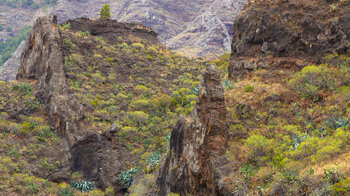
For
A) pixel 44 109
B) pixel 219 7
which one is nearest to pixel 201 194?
pixel 44 109

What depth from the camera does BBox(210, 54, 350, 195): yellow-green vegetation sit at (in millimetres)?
11945

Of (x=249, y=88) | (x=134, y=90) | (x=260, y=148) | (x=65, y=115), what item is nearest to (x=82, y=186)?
(x=65, y=115)

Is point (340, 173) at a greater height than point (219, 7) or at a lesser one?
greater

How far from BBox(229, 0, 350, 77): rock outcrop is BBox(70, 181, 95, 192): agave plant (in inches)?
616

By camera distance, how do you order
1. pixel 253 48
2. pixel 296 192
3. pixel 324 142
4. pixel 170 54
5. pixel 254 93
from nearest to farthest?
pixel 296 192 → pixel 324 142 → pixel 254 93 → pixel 253 48 → pixel 170 54

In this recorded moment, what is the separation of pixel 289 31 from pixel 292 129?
10119mm

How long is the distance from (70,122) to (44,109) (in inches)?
192

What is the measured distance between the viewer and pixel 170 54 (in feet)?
176

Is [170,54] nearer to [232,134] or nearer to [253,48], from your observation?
[253,48]

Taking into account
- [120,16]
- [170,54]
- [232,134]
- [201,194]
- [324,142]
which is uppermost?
[324,142]

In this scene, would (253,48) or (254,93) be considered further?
(253,48)

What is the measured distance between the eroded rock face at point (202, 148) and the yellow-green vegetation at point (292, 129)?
879mm

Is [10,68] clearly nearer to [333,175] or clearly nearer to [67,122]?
[67,122]

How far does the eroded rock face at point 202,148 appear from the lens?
15.1m
